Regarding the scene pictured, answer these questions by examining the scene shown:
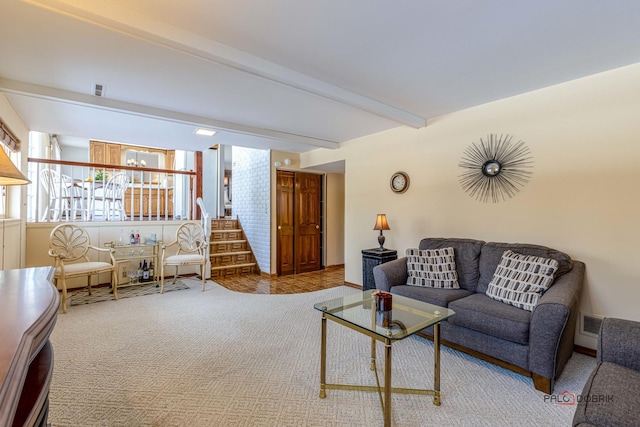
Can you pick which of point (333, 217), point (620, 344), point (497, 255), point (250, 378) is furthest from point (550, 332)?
point (333, 217)

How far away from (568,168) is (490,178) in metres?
0.66

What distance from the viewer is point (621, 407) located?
114cm

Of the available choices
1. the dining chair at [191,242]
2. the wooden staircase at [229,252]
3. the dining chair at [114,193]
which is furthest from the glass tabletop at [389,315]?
the dining chair at [114,193]

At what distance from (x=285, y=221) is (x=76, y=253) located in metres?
3.24

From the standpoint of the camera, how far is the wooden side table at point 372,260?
3.96 metres

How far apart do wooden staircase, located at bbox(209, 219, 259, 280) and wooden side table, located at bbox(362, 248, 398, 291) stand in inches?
105

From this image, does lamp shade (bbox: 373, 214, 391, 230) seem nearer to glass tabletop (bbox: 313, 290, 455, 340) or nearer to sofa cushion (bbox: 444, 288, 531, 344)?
sofa cushion (bbox: 444, 288, 531, 344)

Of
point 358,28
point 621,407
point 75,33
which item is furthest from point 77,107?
point 621,407

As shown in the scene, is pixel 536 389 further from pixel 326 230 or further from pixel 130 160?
pixel 130 160

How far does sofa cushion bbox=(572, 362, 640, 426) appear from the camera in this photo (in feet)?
3.61

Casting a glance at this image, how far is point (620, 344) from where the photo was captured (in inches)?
58.1

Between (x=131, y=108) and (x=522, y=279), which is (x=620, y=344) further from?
(x=131, y=108)

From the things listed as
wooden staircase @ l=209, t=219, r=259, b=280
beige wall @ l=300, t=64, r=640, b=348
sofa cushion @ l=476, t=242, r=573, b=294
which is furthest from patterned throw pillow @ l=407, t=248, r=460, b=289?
wooden staircase @ l=209, t=219, r=259, b=280

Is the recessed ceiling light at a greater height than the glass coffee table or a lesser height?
greater
